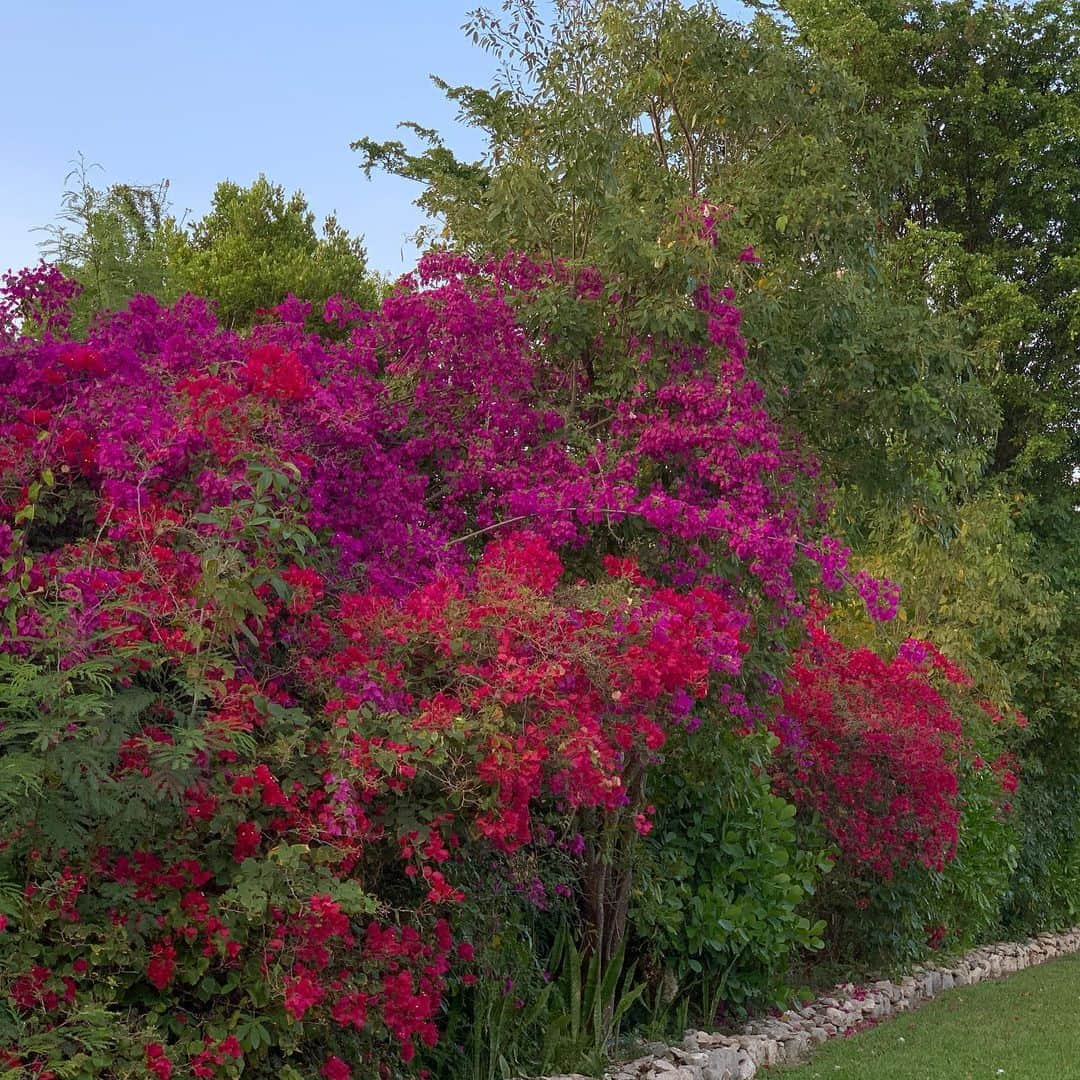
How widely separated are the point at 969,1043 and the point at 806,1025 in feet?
3.28

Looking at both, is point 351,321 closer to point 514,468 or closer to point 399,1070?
point 514,468

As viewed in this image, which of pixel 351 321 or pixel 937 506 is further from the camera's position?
pixel 937 506

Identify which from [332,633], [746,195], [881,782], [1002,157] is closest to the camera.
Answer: [332,633]

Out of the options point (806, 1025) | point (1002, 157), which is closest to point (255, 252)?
point (1002, 157)

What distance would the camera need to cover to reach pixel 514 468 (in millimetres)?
6281

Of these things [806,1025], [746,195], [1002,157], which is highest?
[1002,157]

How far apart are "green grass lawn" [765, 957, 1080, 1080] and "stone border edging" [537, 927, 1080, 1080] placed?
0.45ft

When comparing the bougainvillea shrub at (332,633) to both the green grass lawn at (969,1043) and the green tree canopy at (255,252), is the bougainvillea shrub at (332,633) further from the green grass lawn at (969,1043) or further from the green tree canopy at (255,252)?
the green tree canopy at (255,252)

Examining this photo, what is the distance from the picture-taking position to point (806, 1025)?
27.3 feet

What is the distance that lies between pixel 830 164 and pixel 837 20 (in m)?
9.23

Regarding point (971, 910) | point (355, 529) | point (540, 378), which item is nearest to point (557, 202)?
point (540, 378)

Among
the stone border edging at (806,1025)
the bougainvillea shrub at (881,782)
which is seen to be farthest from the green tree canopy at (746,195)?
the stone border edging at (806,1025)

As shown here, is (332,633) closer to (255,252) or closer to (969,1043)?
(969,1043)

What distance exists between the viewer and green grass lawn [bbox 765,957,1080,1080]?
7.29m
